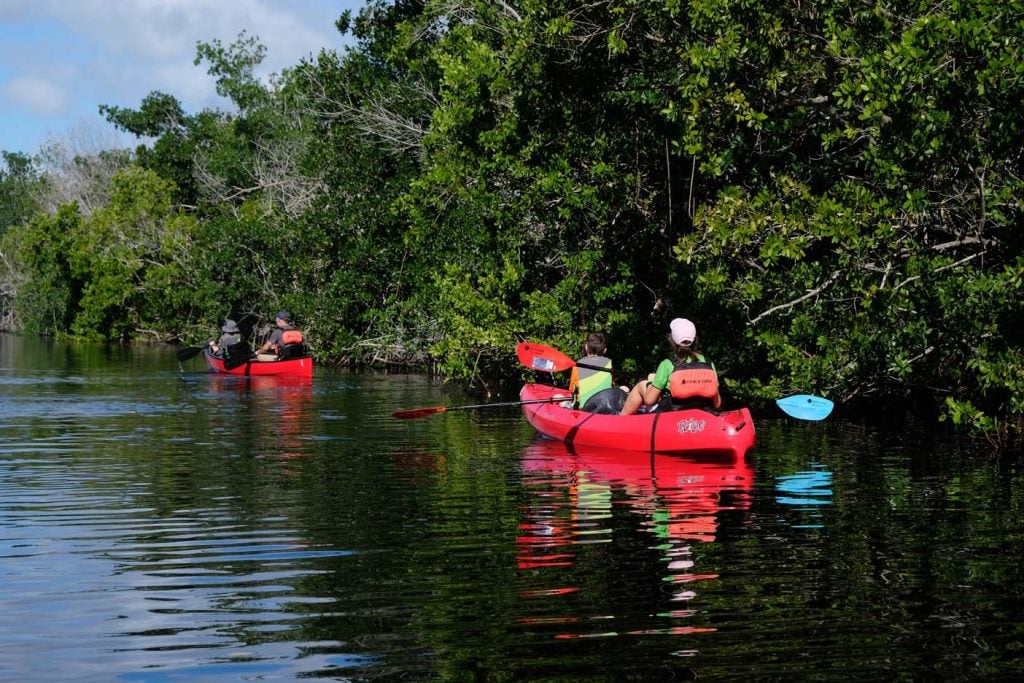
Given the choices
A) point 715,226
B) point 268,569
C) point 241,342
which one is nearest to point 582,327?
point 715,226

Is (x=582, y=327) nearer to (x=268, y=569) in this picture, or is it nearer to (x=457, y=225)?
(x=457, y=225)

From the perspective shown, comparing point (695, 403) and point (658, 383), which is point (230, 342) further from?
point (695, 403)

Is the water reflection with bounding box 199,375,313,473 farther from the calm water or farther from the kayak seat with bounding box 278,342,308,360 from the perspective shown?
the kayak seat with bounding box 278,342,308,360

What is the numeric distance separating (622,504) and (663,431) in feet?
9.40

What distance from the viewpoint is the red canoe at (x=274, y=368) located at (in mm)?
28828

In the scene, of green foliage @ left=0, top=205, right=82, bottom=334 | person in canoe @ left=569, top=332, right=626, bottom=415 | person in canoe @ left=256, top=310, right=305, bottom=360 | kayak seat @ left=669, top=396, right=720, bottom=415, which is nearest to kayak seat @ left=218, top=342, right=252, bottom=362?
person in canoe @ left=256, top=310, right=305, bottom=360

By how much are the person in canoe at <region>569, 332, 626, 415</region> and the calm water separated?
0.83 metres

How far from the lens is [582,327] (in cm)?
2278

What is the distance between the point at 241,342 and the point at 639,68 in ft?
45.6

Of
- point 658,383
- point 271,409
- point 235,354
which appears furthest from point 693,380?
point 235,354

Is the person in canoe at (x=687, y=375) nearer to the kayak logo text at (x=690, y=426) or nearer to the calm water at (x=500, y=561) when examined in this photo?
the kayak logo text at (x=690, y=426)

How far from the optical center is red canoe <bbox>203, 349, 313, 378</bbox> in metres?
28.8

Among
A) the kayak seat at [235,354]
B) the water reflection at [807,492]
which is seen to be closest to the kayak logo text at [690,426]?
the water reflection at [807,492]

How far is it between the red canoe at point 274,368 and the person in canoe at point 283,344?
287mm
